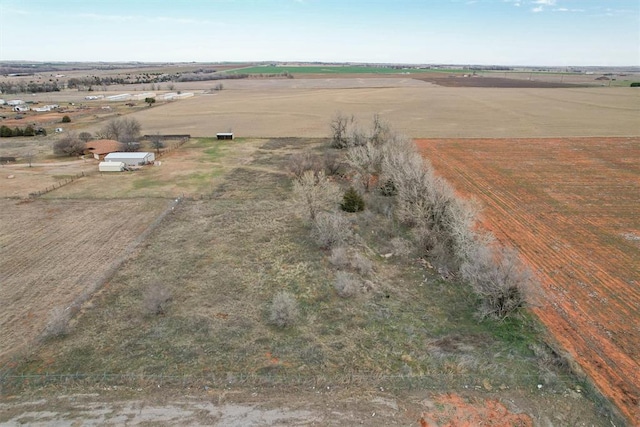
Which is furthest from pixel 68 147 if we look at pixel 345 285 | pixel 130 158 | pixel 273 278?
pixel 345 285

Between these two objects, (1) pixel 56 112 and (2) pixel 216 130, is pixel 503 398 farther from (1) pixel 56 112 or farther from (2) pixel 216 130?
(1) pixel 56 112

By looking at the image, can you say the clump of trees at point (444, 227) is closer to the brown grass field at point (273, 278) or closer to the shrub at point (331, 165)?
the brown grass field at point (273, 278)

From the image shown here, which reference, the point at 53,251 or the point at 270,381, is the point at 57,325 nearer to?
the point at 53,251

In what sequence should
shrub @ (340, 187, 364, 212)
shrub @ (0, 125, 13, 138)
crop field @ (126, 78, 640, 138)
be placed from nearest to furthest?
shrub @ (340, 187, 364, 212) < shrub @ (0, 125, 13, 138) < crop field @ (126, 78, 640, 138)

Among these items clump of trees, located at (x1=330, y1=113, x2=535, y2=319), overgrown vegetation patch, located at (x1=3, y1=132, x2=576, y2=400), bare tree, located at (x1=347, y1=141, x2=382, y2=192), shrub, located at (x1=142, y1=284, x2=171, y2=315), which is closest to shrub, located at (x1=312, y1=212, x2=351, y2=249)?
overgrown vegetation patch, located at (x1=3, y1=132, x2=576, y2=400)

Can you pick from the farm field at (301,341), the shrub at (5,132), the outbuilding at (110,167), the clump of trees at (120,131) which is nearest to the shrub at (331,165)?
the farm field at (301,341)

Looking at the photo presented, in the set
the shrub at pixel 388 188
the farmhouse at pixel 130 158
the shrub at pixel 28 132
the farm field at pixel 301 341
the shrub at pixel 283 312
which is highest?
the shrub at pixel 28 132

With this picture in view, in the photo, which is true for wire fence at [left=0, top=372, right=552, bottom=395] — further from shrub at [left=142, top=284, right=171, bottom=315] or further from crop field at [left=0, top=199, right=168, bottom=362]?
shrub at [left=142, top=284, right=171, bottom=315]
